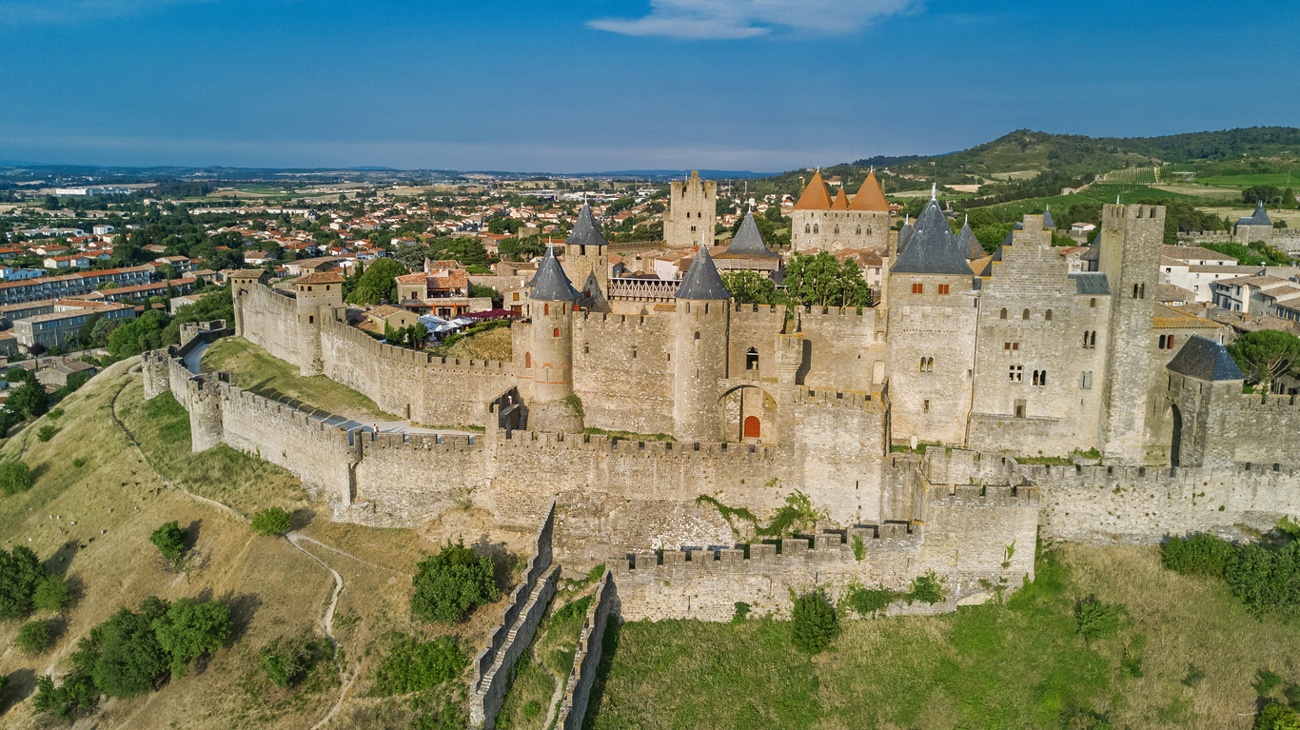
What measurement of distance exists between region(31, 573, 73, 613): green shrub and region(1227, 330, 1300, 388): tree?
38.9m

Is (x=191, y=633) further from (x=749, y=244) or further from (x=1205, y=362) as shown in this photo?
(x=749, y=244)

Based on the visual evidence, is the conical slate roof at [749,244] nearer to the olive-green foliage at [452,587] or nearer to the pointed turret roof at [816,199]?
the pointed turret roof at [816,199]

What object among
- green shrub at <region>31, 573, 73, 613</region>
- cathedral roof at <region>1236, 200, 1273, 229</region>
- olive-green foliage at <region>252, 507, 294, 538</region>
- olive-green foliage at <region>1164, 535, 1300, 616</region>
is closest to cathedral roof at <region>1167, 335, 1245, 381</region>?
olive-green foliage at <region>1164, 535, 1300, 616</region>

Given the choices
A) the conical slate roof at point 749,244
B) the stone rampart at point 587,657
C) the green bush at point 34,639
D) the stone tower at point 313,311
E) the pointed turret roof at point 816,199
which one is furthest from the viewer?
the pointed turret roof at point 816,199

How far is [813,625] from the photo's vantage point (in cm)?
2209

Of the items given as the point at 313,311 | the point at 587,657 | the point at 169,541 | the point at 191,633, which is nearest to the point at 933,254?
the point at 587,657

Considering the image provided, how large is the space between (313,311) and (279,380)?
3369 millimetres

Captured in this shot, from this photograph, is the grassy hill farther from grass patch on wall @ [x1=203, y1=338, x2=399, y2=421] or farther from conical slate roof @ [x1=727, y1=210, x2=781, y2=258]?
conical slate roof @ [x1=727, y1=210, x2=781, y2=258]

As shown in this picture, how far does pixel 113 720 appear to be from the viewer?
25.4 metres

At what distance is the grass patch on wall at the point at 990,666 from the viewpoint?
2098cm

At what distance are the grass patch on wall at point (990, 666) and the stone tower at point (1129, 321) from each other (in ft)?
14.7

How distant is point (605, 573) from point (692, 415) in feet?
23.3

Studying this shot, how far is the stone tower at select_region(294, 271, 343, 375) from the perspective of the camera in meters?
41.8

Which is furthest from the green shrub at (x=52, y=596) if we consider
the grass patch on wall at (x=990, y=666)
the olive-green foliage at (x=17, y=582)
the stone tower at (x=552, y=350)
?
the grass patch on wall at (x=990, y=666)
